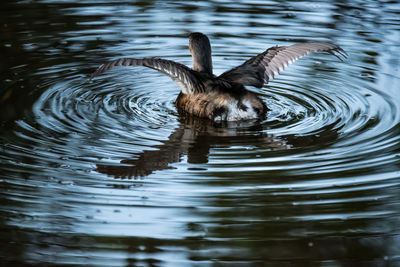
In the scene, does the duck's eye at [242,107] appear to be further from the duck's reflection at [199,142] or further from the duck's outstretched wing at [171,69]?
the duck's outstretched wing at [171,69]

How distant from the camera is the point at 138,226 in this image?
462 centimetres

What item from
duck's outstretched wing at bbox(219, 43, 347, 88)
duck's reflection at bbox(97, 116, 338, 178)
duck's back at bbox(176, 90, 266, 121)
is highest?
duck's outstretched wing at bbox(219, 43, 347, 88)

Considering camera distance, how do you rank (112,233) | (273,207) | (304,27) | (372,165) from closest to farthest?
(112,233)
(273,207)
(372,165)
(304,27)

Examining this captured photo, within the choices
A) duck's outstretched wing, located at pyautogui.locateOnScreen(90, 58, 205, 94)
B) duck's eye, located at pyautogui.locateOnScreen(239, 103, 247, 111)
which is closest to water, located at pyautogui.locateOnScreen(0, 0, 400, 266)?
duck's eye, located at pyautogui.locateOnScreen(239, 103, 247, 111)

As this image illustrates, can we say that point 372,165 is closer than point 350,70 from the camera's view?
Yes

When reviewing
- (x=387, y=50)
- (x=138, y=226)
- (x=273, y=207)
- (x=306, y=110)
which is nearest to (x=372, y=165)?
(x=273, y=207)

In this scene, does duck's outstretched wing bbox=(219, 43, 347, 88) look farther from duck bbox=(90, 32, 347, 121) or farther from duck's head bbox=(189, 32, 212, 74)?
duck's head bbox=(189, 32, 212, 74)

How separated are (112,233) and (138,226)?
188 mm

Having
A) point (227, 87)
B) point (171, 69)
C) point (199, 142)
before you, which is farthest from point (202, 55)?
point (199, 142)

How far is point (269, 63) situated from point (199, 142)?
1494mm

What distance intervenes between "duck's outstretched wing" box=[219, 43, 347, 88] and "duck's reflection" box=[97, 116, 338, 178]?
505 mm

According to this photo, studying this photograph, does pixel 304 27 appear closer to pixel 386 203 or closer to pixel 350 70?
pixel 350 70

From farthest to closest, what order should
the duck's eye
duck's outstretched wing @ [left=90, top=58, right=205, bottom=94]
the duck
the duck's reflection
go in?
1. the duck's eye
2. the duck
3. duck's outstretched wing @ [left=90, top=58, right=205, bottom=94]
4. the duck's reflection

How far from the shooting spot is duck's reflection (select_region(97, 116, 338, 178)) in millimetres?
5629
